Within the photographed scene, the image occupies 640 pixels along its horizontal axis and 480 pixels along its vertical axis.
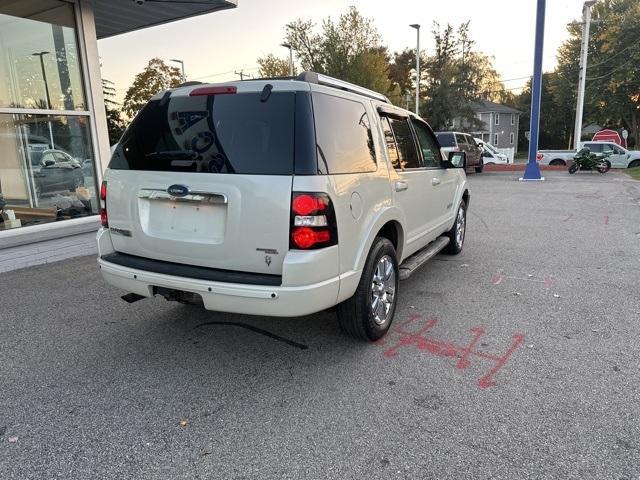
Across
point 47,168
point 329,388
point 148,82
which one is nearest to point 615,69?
point 148,82

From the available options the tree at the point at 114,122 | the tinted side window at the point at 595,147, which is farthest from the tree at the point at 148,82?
the tinted side window at the point at 595,147

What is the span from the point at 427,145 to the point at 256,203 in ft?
9.68

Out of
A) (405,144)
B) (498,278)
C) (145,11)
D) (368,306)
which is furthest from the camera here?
(145,11)

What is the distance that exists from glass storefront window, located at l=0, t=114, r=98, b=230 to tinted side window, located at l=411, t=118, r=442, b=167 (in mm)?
5480

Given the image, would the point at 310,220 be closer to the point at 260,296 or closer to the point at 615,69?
the point at 260,296

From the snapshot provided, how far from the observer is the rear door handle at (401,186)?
4.02m

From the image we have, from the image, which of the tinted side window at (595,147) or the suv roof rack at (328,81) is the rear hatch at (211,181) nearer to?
the suv roof rack at (328,81)

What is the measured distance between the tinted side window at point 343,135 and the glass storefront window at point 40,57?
230 inches

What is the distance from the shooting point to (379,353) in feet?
11.7

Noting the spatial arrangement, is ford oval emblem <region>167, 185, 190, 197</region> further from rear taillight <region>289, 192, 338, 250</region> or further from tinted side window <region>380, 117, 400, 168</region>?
tinted side window <region>380, 117, 400, 168</region>

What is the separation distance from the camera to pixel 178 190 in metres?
3.08

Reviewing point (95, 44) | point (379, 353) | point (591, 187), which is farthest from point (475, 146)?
point (379, 353)

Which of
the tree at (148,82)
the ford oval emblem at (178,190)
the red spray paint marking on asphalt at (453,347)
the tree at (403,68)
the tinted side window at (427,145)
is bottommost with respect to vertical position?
the red spray paint marking on asphalt at (453,347)

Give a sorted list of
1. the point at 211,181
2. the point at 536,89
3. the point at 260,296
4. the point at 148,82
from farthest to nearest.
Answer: the point at 148,82, the point at 536,89, the point at 211,181, the point at 260,296
